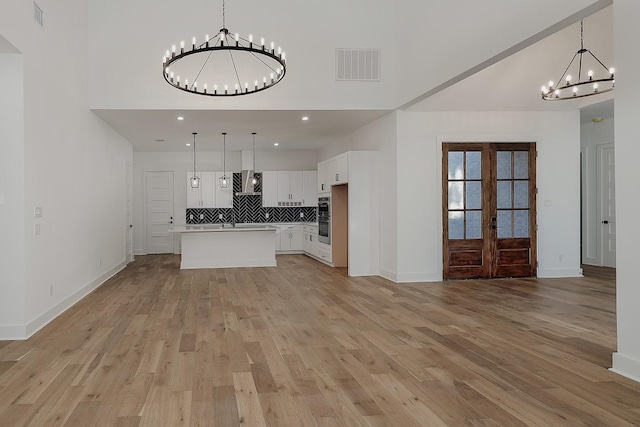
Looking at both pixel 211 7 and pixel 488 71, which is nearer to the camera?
pixel 488 71

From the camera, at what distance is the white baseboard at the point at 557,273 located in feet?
26.4

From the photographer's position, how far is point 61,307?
5641 millimetres

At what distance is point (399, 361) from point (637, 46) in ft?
9.01

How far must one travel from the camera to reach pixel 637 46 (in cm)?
325

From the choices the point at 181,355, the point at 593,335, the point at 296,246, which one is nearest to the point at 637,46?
Result: the point at 593,335

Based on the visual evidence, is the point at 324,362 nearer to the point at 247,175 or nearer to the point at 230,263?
the point at 230,263

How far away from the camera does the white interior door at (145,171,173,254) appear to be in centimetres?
1281

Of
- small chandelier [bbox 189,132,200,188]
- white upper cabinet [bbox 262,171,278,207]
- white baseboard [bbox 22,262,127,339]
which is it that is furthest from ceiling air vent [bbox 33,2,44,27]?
white upper cabinet [bbox 262,171,278,207]

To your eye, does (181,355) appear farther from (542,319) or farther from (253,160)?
(253,160)

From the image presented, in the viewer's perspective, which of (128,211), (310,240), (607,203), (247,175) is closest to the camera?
(607,203)

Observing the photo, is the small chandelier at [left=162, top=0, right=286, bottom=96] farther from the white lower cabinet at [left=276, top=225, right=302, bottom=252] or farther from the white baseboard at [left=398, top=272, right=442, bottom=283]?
the white lower cabinet at [left=276, top=225, right=302, bottom=252]

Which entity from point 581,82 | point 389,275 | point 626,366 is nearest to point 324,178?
point 389,275

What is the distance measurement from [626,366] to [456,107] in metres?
Answer: 5.03

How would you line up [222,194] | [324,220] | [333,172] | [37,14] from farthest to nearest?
[222,194], [324,220], [333,172], [37,14]
